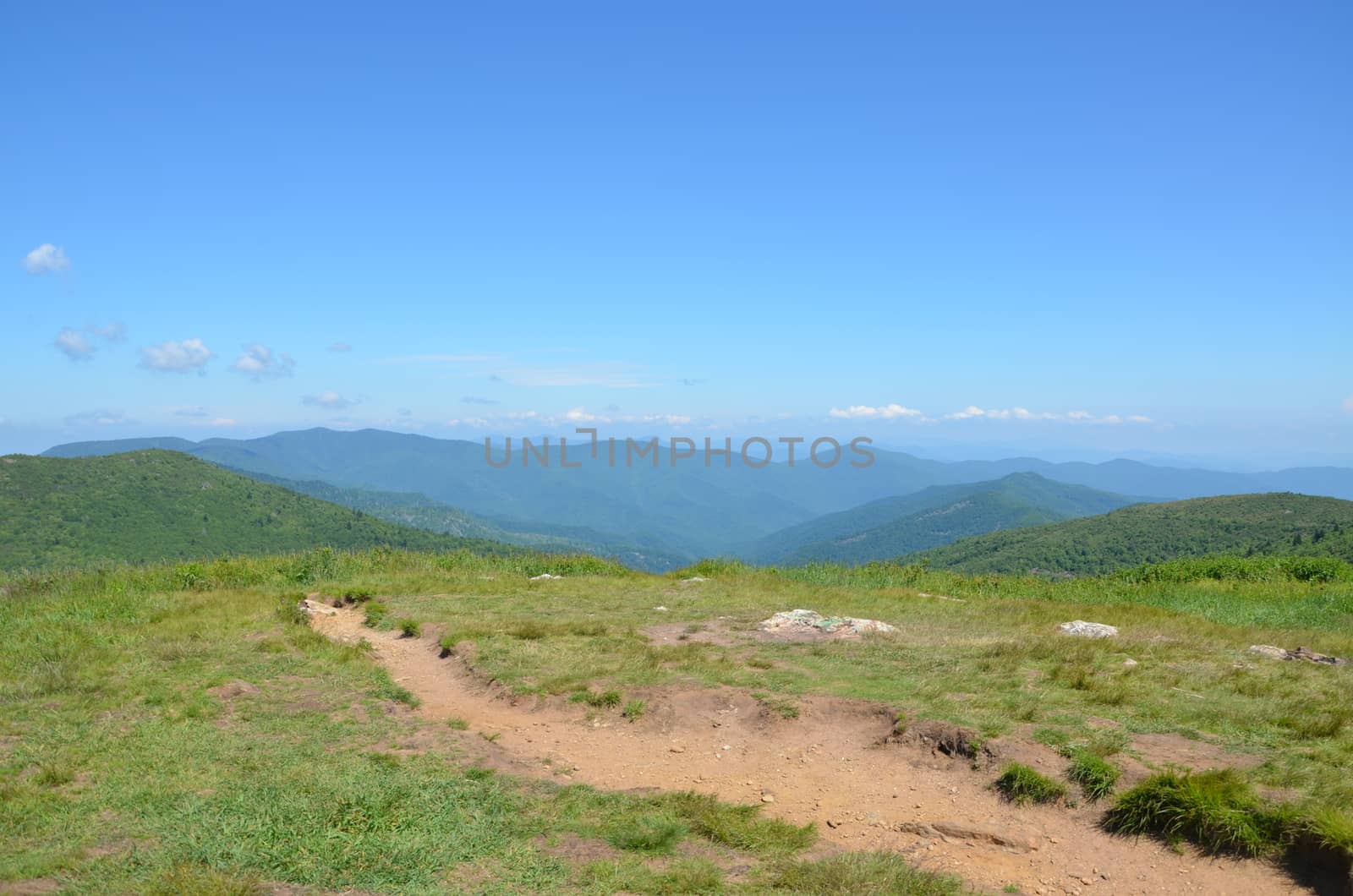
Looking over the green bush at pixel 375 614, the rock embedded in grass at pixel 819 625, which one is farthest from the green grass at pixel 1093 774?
the green bush at pixel 375 614

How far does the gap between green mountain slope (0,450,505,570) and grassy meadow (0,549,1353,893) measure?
66099 mm

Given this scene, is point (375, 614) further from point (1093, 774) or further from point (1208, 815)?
point (1208, 815)

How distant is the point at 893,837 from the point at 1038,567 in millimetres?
90960

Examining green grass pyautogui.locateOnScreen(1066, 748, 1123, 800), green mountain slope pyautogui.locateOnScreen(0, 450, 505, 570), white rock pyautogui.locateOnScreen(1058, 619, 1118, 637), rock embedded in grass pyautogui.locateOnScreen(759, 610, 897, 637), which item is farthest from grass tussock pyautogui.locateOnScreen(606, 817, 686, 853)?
green mountain slope pyautogui.locateOnScreen(0, 450, 505, 570)

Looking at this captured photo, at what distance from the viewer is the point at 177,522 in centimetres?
9519

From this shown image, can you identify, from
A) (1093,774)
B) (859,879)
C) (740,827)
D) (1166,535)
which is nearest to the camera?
(859,879)

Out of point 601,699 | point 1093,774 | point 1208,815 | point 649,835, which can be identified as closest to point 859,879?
point 649,835

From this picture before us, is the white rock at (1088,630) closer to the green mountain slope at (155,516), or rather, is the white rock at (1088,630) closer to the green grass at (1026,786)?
the green grass at (1026,786)

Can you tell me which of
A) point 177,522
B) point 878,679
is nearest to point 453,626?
point 878,679

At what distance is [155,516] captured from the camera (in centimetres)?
9288

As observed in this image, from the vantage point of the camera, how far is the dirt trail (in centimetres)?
684

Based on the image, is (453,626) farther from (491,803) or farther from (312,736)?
(491,803)

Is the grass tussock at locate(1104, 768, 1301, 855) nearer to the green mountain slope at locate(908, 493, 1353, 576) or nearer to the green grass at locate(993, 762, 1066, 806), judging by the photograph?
the green grass at locate(993, 762, 1066, 806)

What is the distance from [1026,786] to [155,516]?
112563 mm
